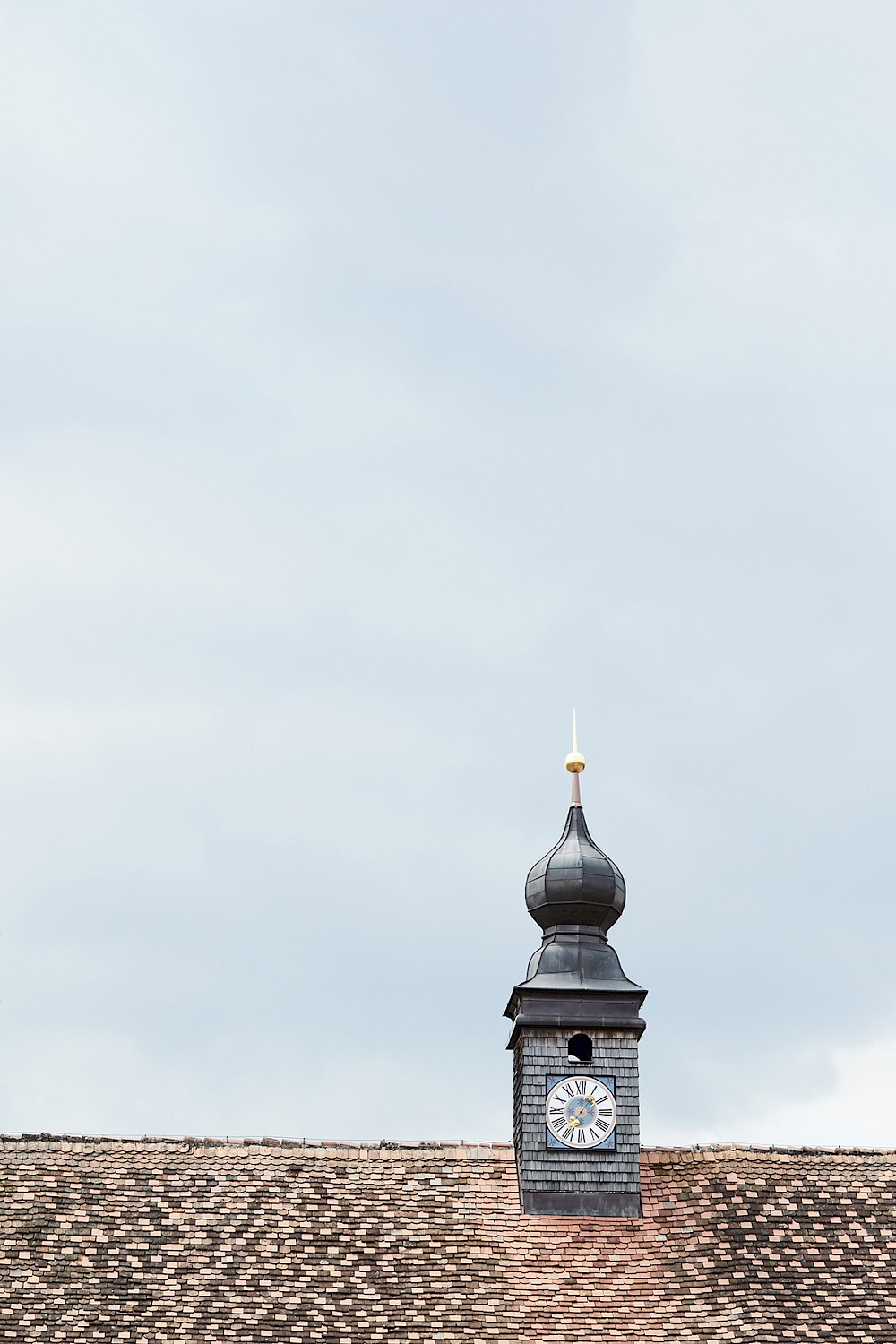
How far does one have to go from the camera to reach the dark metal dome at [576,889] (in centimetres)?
3475

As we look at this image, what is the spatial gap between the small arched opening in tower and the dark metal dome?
2.24m

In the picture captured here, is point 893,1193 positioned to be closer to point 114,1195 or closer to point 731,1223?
point 731,1223

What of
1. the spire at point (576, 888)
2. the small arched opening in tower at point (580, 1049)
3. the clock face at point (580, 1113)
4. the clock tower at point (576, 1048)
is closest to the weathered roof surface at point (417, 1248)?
the clock tower at point (576, 1048)

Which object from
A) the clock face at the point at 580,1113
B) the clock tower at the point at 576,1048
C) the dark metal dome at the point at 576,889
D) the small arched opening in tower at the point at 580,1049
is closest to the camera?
the clock tower at the point at 576,1048

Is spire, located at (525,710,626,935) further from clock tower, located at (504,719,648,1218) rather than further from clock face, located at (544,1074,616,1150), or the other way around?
clock face, located at (544,1074,616,1150)

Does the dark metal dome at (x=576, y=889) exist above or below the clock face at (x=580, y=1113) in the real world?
above

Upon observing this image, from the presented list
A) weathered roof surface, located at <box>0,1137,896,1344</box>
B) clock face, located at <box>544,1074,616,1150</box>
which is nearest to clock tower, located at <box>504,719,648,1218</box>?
clock face, located at <box>544,1074,616,1150</box>

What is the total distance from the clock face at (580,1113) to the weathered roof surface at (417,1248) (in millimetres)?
830

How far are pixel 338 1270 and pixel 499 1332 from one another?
7.84 ft

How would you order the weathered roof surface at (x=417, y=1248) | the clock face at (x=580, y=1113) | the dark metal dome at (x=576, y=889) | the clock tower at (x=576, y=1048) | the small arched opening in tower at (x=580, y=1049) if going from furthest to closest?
the dark metal dome at (x=576, y=889), the small arched opening in tower at (x=580, y=1049), the clock face at (x=580, y=1113), the clock tower at (x=576, y=1048), the weathered roof surface at (x=417, y=1248)

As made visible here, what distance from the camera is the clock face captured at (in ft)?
105

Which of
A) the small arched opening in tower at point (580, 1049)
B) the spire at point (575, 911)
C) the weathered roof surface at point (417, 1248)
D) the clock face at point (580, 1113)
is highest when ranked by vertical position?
the spire at point (575, 911)

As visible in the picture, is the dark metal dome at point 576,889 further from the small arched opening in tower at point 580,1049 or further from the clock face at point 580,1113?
the clock face at point 580,1113

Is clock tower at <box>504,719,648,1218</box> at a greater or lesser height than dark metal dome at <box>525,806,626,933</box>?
lesser
